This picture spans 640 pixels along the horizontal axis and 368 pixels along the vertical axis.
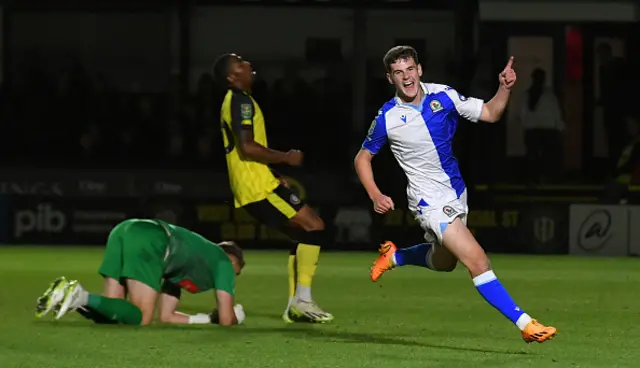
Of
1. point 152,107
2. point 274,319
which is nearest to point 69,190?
point 152,107

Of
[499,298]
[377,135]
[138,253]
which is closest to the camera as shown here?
[499,298]

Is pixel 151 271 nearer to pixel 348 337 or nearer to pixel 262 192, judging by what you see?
pixel 262 192

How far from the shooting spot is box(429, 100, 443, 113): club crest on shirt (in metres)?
8.05

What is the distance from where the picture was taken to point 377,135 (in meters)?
8.12

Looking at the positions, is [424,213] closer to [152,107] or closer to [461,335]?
[461,335]

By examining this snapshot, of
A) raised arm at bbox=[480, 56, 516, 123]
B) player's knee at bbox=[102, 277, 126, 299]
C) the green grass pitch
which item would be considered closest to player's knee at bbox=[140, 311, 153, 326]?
the green grass pitch

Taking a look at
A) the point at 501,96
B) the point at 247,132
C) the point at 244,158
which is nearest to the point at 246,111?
the point at 247,132

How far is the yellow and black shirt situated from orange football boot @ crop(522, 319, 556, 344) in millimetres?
2798

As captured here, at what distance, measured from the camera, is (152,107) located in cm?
1781

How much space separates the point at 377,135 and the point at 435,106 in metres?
0.37

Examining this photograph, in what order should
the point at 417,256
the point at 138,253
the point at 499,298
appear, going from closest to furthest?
the point at 499,298 → the point at 417,256 → the point at 138,253

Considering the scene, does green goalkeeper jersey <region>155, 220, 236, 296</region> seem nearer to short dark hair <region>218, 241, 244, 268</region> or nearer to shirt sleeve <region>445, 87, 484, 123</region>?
short dark hair <region>218, 241, 244, 268</region>

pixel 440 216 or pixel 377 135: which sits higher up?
pixel 377 135

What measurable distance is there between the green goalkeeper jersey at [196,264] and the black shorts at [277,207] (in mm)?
665
